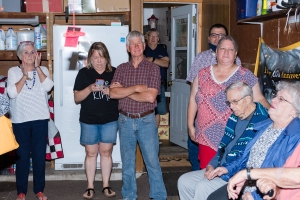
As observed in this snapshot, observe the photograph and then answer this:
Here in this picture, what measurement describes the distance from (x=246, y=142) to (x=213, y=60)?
56.2 inches

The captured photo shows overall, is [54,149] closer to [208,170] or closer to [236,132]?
[208,170]

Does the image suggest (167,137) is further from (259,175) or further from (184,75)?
(259,175)

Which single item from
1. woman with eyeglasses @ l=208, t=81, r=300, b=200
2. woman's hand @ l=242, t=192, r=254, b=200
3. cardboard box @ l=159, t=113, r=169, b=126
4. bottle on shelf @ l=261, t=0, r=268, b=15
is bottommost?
cardboard box @ l=159, t=113, r=169, b=126

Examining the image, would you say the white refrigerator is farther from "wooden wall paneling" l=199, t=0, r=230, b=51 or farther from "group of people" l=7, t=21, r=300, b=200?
"wooden wall paneling" l=199, t=0, r=230, b=51

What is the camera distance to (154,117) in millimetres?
4402

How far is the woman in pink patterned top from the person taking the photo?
3797 millimetres

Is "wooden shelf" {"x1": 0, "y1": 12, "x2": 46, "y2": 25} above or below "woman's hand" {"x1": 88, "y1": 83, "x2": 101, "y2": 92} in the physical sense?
above

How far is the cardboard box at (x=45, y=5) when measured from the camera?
5.36 meters

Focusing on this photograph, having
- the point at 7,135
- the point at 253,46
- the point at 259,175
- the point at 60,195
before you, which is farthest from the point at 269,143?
the point at 60,195

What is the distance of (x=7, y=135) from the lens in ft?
9.45

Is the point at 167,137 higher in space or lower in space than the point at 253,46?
lower

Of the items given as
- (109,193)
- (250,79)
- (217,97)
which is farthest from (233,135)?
(109,193)

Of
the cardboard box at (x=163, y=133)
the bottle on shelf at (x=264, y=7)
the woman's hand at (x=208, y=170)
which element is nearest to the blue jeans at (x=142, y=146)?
the woman's hand at (x=208, y=170)

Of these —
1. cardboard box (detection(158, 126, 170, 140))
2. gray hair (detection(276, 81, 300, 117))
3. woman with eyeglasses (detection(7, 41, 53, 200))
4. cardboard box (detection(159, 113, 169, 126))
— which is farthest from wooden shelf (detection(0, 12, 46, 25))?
gray hair (detection(276, 81, 300, 117))
